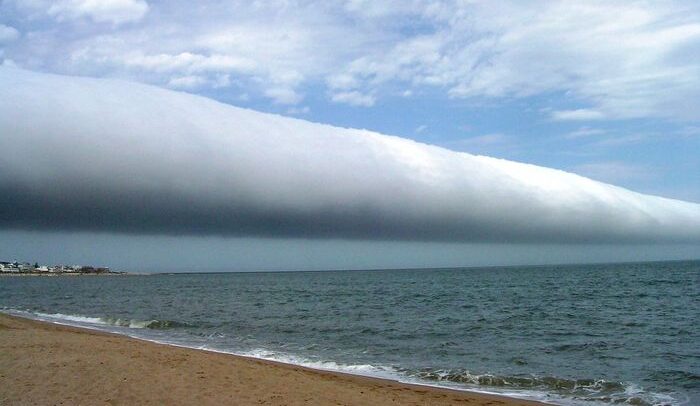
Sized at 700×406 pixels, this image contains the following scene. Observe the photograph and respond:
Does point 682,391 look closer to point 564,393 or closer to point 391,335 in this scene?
point 564,393

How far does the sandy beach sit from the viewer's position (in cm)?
1205

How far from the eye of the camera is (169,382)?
1367 cm

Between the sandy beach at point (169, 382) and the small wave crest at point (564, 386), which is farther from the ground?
the sandy beach at point (169, 382)

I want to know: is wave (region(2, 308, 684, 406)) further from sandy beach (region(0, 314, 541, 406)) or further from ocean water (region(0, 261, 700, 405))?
sandy beach (region(0, 314, 541, 406))

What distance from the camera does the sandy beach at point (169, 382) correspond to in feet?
39.5

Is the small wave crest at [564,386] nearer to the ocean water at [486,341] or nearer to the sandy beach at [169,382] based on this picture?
the ocean water at [486,341]

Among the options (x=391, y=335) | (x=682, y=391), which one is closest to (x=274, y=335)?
(x=391, y=335)

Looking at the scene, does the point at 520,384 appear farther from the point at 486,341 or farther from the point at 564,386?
the point at 486,341

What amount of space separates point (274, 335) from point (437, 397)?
A: 16.6 m

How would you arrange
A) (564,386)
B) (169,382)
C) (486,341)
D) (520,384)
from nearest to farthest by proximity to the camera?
(169,382) → (564,386) → (520,384) → (486,341)

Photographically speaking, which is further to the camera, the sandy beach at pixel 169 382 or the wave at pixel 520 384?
the wave at pixel 520 384

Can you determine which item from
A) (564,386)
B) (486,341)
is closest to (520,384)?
(564,386)

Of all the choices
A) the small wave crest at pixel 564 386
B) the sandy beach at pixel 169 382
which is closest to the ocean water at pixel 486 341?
the small wave crest at pixel 564 386

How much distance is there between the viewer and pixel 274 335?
1181 inches
